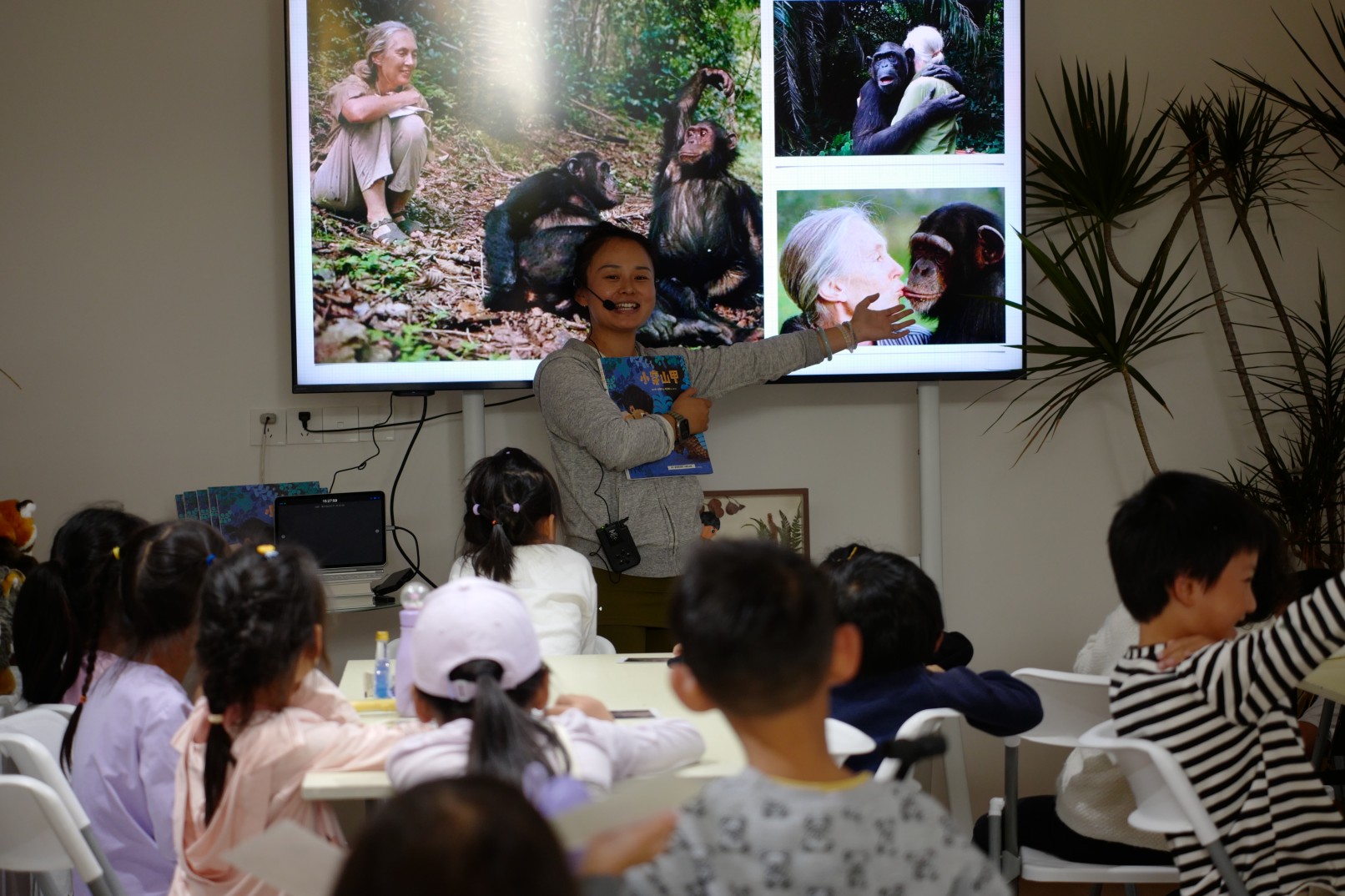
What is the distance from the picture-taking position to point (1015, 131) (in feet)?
11.8

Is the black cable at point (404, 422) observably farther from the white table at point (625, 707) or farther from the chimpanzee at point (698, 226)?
the white table at point (625, 707)

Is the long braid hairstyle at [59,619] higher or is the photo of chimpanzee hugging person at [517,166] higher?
the photo of chimpanzee hugging person at [517,166]

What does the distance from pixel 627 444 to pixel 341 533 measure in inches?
35.7

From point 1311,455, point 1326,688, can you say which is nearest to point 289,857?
point 1326,688

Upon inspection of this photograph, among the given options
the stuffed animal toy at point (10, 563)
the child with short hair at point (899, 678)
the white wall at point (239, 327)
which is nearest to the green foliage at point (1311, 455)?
the white wall at point (239, 327)

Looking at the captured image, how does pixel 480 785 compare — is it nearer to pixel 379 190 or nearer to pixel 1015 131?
pixel 379 190

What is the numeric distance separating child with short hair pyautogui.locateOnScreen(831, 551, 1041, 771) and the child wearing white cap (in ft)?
1.39

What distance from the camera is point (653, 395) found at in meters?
3.37

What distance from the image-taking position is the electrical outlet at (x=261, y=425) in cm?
371

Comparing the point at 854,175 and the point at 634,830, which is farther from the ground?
the point at 854,175

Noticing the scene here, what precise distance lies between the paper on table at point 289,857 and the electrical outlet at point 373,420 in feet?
8.83

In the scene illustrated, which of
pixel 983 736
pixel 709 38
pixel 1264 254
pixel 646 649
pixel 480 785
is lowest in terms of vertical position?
Result: pixel 983 736

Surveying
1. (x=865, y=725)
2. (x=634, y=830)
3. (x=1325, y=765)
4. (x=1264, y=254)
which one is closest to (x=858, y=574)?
(x=865, y=725)

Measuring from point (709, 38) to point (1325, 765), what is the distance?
247cm
